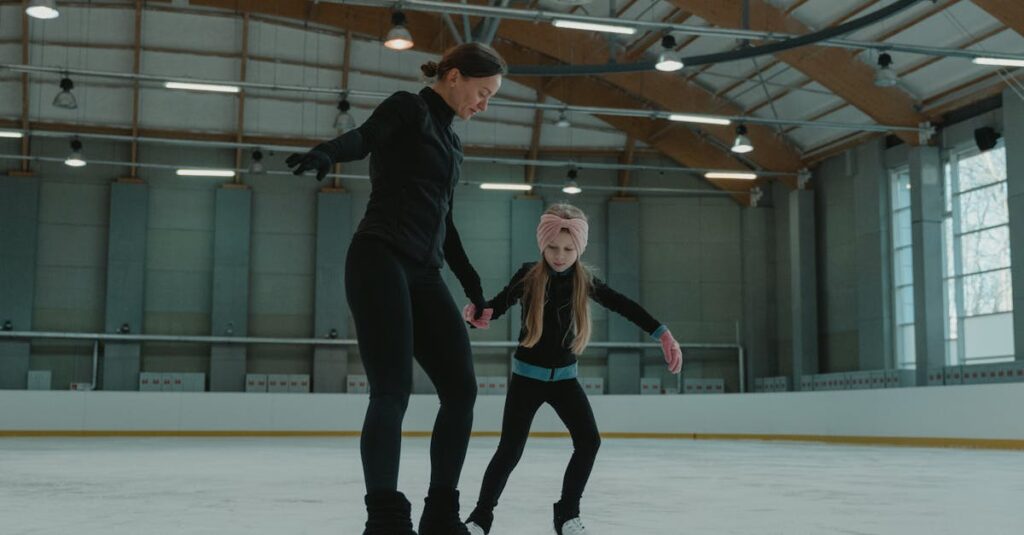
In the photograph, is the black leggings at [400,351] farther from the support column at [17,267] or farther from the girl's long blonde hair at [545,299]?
the support column at [17,267]

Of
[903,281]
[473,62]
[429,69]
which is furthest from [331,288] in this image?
[473,62]

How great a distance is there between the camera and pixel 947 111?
77.4 feet

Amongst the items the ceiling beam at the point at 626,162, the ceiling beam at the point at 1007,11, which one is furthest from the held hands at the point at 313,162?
the ceiling beam at the point at 626,162

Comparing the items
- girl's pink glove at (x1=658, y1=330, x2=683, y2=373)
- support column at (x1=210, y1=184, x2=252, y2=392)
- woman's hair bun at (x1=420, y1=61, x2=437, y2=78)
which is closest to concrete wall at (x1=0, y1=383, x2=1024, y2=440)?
support column at (x1=210, y1=184, x2=252, y2=392)

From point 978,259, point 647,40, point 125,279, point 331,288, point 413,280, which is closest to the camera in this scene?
point 413,280

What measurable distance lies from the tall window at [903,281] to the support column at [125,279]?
1889 cm

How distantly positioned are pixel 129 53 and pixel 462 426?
25749 mm

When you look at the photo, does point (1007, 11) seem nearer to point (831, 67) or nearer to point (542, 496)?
point (831, 67)

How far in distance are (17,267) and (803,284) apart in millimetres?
20283

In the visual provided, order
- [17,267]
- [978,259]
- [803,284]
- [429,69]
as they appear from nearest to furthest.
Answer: [429,69] < [978,259] < [17,267] < [803,284]

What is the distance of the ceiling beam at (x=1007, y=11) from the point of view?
59.4 feet

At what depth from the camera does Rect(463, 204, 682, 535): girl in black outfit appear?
4344mm

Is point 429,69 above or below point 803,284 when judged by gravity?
below

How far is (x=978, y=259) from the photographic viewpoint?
23.0 m
